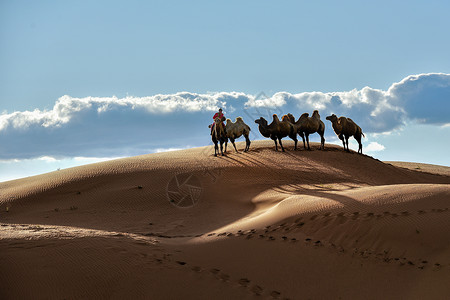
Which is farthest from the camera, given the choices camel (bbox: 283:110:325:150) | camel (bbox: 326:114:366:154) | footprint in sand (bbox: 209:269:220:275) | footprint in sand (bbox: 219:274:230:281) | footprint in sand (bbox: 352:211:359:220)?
camel (bbox: 326:114:366:154)

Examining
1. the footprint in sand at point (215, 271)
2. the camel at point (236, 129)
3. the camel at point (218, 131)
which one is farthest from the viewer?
the camel at point (236, 129)

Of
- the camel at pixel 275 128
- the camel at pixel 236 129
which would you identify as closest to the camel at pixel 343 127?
the camel at pixel 275 128

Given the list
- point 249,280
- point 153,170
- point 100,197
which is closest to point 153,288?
point 249,280

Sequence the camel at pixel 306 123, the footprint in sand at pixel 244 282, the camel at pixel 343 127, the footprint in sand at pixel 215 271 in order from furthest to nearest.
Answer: the camel at pixel 343 127, the camel at pixel 306 123, the footprint in sand at pixel 215 271, the footprint in sand at pixel 244 282

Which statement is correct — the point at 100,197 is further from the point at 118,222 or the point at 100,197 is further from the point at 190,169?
the point at 190,169

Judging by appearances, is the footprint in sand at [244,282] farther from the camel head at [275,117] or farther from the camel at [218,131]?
the camel head at [275,117]

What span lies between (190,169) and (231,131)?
4012 millimetres

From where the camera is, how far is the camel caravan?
80.4 feet

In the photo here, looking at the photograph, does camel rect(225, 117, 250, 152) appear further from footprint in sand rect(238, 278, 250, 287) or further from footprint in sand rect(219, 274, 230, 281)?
footprint in sand rect(238, 278, 250, 287)

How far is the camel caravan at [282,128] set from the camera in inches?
965

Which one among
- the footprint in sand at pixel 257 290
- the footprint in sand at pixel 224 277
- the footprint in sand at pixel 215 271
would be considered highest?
the footprint in sand at pixel 215 271

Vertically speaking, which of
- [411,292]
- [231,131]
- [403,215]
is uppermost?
[231,131]

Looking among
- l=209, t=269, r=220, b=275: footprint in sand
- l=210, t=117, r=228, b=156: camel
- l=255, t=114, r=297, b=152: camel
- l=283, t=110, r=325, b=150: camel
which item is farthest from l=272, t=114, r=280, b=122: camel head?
l=209, t=269, r=220, b=275: footprint in sand

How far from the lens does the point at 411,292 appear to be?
7.87 m
